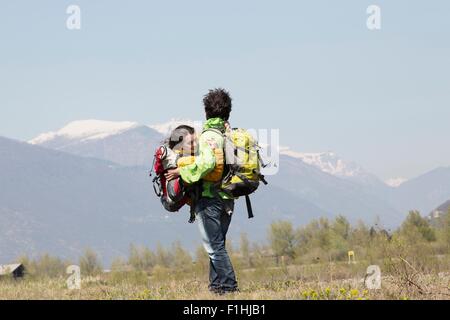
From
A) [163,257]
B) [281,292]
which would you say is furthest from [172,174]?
[163,257]

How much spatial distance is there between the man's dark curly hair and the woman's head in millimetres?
333

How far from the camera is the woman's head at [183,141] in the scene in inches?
417

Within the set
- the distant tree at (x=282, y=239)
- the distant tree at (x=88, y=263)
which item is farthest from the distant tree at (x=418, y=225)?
the distant tree at (x=88, y=263)

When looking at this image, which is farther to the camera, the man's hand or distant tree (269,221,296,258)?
distant tree (269,221,296,258)

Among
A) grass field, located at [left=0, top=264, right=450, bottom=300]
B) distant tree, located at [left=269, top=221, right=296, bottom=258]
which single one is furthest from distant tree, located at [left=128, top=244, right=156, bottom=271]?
grass field, located at [left=0, top=264, right=450, bottom=300]

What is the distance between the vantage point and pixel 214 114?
10633 millimetres

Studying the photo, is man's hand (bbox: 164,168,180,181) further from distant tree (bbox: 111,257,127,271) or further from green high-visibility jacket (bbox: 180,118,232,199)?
distant tree (bbox: 111,257,127,271)

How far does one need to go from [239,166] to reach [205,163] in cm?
56

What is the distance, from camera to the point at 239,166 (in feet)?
34.3

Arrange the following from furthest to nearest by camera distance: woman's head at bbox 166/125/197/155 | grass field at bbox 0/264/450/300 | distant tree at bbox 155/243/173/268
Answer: distant tree at bbox 155/243/173/268 → woman's head at bbox 166/125/197/155 → grass field at bbox 0/264/450/300

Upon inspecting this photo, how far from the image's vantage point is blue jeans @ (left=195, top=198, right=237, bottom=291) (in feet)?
34.5

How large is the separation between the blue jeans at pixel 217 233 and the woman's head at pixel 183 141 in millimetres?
665

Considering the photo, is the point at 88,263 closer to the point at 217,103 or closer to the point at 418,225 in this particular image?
the point at 418,225
